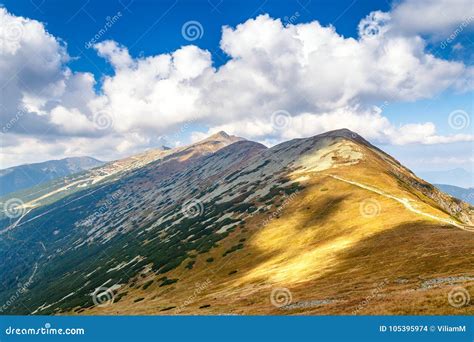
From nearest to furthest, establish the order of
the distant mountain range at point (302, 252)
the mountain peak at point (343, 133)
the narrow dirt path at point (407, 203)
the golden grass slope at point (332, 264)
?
the golden grass slope at point (332, 264), the distant mountain range at point (302, 252), the narrow dirt path at point (407, 203), the mountain peak at point (343, 133)

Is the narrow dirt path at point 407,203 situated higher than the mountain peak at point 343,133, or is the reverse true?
the mountain peak at point 343,133

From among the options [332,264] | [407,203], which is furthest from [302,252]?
[407,203]

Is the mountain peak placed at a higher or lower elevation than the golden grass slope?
higher

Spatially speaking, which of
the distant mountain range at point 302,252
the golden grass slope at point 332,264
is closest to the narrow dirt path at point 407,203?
the distant mountain range at point 302,252

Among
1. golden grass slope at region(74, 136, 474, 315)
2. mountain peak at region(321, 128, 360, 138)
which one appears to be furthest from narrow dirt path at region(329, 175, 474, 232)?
mountain peak at region(321, 128, 360, 138)

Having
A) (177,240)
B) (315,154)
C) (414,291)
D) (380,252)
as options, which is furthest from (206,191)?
(414,291)

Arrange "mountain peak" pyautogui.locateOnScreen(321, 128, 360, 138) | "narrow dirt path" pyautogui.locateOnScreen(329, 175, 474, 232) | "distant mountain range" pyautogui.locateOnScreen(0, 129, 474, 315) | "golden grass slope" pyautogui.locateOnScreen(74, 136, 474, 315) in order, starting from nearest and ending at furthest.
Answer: "golden grass slope" pyautogui.locateOnScreen(74, 136, 474, 315), "distant mountain range" pyautogui.locateOnScreen(0, 129, 474, 315), "narrow dirt path" pyautogui.locateOnScreen(329, 175, 474, 232), "mountain peak" pyautogui.locateOnScreen(321, 128, 360, 138)

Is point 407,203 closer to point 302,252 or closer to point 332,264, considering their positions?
point 302,252

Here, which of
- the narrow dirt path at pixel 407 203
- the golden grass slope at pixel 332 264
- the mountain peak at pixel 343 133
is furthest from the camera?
the mountain peak at pixel 343 133

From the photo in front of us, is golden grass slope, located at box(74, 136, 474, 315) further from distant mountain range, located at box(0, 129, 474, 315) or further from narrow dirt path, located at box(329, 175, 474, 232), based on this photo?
narrow dirt path, located at box(329, 175, 474, 232)

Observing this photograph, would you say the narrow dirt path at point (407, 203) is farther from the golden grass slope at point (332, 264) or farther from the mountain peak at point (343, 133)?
the mountain peak at point (343, 133)

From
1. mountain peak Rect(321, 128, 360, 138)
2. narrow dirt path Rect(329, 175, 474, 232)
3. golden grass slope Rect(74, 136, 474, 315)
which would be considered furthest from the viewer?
mountain peak Rect(321, 128, 360, 138)

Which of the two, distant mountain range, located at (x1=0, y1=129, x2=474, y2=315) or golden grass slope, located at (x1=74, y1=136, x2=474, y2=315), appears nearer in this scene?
golden grass slope, located at (x1=74, y1=136, x2=474, y2=315)

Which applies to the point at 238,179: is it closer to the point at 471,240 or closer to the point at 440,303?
the point at 471,240
